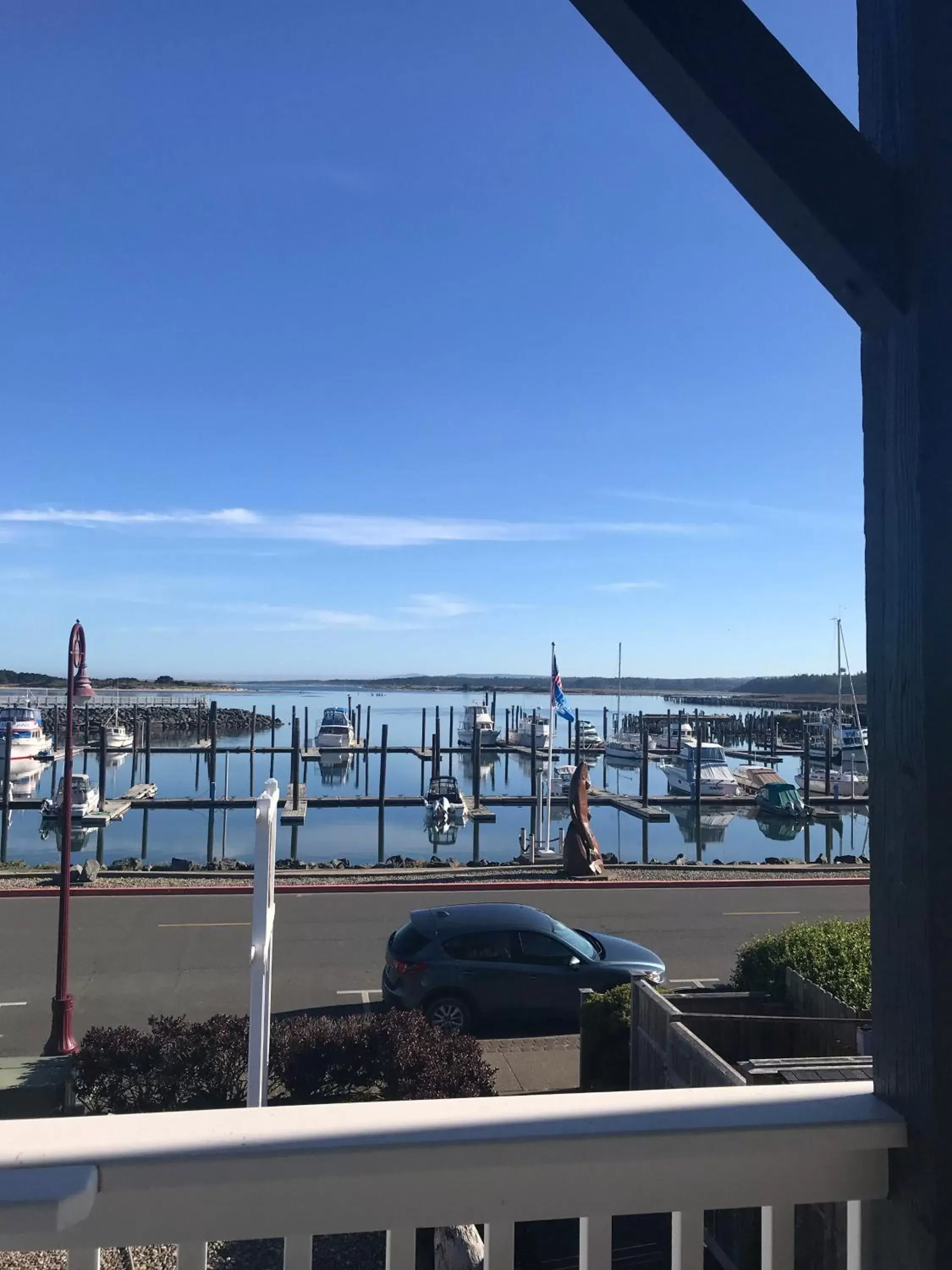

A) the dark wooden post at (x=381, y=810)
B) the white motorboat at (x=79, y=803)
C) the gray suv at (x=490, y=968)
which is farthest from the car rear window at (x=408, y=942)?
the white motorboat at (x=79, y=803)

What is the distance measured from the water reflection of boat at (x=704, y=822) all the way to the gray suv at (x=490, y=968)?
31.1 metres

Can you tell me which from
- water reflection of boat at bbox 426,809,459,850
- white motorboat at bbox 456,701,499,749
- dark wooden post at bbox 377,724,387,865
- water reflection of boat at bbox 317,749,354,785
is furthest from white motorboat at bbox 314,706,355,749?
water reflection of boat at bbox 426,809,459,850

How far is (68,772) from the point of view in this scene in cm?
1095

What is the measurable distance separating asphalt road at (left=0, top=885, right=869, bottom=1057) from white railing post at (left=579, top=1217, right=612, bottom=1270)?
386 inches

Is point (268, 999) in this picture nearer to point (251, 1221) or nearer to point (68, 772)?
point (251, 1221)

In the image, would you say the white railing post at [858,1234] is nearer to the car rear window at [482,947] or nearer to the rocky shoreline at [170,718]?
the car rear window at [482,947]

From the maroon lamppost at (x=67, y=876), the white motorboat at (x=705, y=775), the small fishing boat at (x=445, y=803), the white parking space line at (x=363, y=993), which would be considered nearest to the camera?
the maroon lamppost at (x=67, y=876)

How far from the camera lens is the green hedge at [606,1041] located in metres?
8.66

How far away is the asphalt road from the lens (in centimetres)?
1216

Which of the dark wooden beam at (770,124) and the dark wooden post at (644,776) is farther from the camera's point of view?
the dark wooden post at (644,776)

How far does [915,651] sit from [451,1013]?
33.8ft

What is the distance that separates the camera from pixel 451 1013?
11016 millimetres

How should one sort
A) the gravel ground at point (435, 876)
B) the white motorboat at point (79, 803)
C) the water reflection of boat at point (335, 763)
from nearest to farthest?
the gravel ground at point (435, 876), the white motorboat at point (79, 803), the water reflection of boat at point (335, 763)

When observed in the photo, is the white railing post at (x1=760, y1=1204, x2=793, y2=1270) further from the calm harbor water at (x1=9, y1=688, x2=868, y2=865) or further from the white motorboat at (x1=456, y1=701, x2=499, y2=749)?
the white motorboat at (x1=456, y1=701, x2=499, y2=749)
